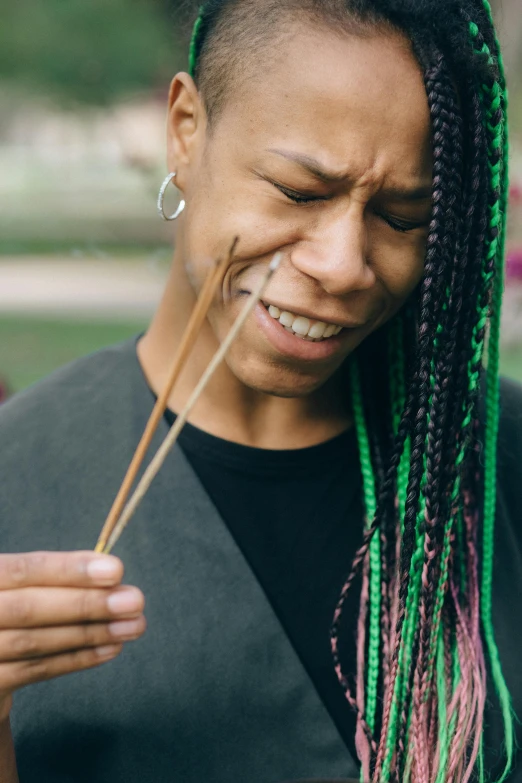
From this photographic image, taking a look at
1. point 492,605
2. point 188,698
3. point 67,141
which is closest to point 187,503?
point 188,698

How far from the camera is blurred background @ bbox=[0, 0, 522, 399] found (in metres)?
3.38

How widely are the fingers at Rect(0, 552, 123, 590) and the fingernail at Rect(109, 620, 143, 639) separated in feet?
0.18

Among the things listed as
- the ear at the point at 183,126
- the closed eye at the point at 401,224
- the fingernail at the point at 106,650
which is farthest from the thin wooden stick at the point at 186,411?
the ear at the point at 183,126

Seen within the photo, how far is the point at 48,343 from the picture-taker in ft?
13.5

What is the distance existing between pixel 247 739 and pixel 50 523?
1.35 ft

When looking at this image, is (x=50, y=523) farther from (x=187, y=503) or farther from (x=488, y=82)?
(x=488, y=82)

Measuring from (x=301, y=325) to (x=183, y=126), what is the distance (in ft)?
1.22

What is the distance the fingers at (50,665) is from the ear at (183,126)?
0.69m

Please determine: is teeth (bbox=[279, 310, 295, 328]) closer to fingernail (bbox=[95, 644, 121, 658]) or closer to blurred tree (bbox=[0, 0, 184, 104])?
fingernail (bbox=[95, 644, 121, 658])

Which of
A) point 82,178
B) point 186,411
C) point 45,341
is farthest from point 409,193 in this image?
point 45,341

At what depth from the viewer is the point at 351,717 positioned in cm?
130

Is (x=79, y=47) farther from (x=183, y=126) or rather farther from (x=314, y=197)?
(x=314, y=197)

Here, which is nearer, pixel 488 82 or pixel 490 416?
pixel 488 82

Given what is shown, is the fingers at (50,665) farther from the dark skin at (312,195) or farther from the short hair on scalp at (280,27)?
the short hair on scalp at (280,27)
